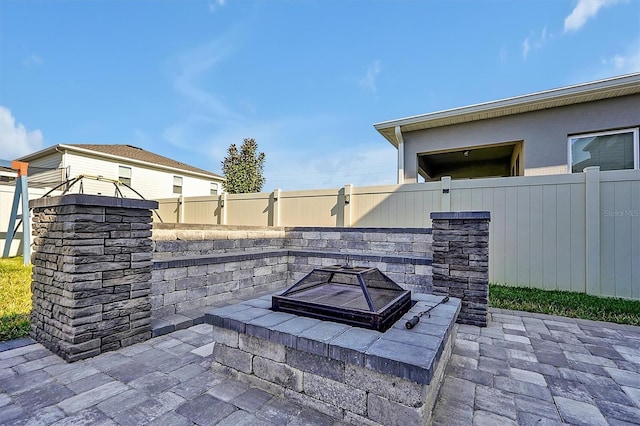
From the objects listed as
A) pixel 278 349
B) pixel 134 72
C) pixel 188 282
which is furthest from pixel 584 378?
pixel 134 72

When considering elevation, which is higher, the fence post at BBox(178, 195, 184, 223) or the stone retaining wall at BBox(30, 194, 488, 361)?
the fence post at BBox(178, 195, 184, 223)

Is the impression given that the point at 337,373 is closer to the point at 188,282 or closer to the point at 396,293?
the point at 396,293

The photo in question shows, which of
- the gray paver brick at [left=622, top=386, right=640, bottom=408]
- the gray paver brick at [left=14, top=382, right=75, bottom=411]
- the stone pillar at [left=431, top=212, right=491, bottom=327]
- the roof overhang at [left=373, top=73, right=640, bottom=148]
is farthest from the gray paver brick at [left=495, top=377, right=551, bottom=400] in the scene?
the roof overhang at [left=373, top=73, right=640, bottom=148]

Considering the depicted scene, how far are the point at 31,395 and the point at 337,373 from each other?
6.91 ft

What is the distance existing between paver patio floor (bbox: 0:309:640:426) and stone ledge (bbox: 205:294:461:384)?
42 centimetres

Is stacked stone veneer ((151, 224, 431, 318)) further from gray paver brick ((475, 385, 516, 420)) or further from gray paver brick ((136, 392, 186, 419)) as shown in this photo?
gray paver brick ((475, 385, 516, 420))

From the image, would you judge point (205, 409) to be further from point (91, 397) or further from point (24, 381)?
point (24, 381)

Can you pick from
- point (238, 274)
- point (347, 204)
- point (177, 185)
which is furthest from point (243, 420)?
point (177, 185)

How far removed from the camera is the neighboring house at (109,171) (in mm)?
11219

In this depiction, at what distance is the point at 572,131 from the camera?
6293mm

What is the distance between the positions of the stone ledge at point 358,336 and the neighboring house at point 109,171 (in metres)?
11.0

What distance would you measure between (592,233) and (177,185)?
15292 mm

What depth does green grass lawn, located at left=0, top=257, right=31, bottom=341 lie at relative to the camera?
3.08 m

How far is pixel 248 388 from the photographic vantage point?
2.13m
